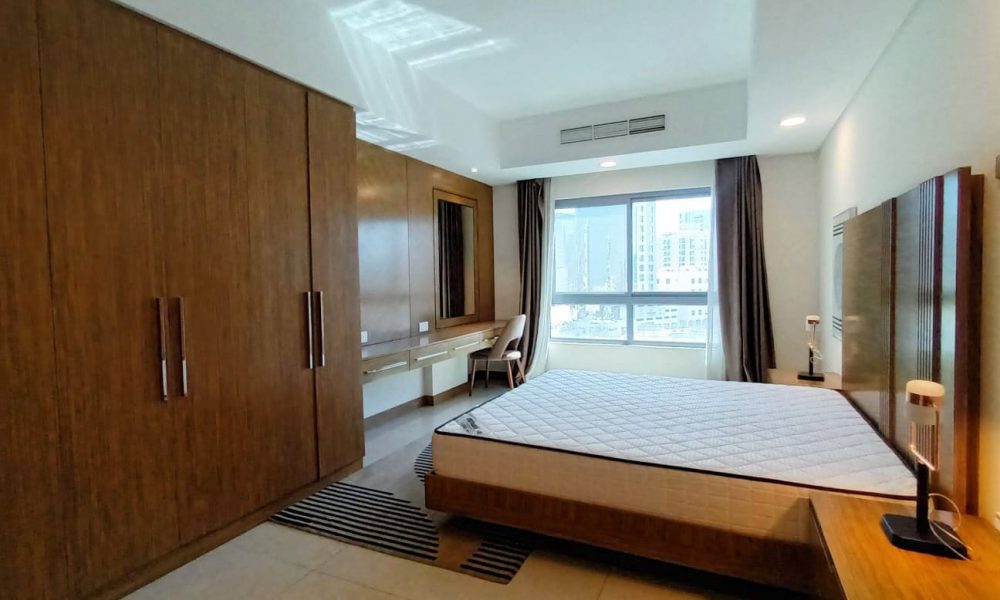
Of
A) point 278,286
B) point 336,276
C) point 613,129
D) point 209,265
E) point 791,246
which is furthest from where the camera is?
point 791,246

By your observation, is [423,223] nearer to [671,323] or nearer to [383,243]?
[383,243]

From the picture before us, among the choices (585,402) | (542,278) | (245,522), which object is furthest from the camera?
(542,278)

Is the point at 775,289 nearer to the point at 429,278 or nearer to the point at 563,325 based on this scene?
the point at 563,325

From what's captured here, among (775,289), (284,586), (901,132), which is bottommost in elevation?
(284,586)

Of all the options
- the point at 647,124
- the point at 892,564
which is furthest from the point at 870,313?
the point at 647,124

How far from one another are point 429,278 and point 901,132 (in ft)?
11.9

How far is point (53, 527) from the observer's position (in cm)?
168

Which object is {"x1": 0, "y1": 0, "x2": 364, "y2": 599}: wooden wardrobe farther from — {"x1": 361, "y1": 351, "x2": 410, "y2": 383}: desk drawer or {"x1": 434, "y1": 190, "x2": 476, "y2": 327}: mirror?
{"x1": 434, "y1": 190, "x2": 476, "y2": 327}: mirror

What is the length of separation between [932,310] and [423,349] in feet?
10.0

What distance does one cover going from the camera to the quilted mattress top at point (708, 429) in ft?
5.84

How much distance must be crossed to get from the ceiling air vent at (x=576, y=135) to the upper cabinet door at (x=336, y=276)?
7.16 feet

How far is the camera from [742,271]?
4469 millimetres

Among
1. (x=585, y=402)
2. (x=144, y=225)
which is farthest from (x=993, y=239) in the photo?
(x=144, y=225)

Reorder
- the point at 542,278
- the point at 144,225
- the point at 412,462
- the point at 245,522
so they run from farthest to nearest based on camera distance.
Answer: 1. the point at 542,278
2. the point at 412,462
3. the point at 245,522
4. the point at 144,225
